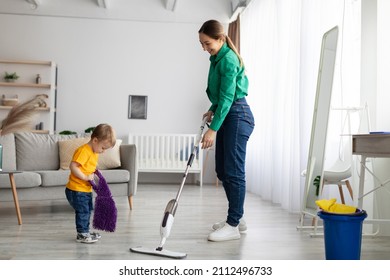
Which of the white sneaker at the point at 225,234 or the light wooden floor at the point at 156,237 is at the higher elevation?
the white sneaker at the point at 225,234

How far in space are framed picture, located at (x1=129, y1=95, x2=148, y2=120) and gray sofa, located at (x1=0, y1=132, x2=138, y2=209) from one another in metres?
2.71

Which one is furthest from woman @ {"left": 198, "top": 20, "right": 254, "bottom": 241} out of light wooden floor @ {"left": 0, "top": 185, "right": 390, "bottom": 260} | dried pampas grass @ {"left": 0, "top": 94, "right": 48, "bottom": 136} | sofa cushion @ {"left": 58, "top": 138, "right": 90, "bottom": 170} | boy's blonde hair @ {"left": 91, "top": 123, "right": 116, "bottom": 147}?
sofa cushion @ {"left": 58, "top": 138, "right": 90, "bottom": 170}

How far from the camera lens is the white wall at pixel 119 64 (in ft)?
23.4

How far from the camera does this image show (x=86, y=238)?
2709 millimetres

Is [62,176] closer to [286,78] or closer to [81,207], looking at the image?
[81,207]

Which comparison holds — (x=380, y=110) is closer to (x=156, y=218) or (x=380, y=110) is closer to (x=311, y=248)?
(x=311, y=248)

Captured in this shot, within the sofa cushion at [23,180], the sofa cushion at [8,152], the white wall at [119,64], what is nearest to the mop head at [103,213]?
the sofa cushion at [23,180]

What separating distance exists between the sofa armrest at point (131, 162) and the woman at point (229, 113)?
1.51m

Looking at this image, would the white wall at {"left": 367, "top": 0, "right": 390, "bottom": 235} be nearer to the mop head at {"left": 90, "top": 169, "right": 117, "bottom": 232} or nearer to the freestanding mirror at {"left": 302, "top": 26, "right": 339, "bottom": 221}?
the freestanding mirror at {"left": 302, "top": 26, "right": 339, "bottom": 221}

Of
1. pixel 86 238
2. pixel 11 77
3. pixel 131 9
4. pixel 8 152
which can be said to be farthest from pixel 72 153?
pixel 131 9

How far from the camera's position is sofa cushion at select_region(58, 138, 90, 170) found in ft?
13.9

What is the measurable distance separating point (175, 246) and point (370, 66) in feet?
6.36

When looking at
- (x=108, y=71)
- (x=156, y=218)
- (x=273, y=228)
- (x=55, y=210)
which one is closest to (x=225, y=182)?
(x=273, y=228)

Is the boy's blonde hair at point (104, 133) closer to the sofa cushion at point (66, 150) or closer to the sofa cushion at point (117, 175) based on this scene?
the sofa cushion at point (117, 175)
